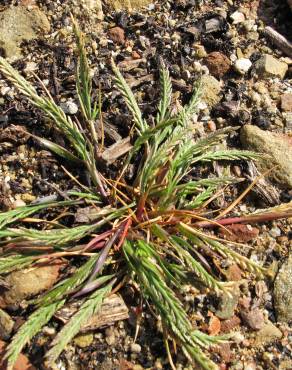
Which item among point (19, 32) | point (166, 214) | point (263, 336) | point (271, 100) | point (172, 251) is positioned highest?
point (19, 32)

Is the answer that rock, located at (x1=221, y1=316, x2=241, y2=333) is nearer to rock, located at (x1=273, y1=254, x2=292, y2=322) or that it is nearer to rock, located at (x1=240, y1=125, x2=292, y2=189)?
rock, located at (x1=273, y1=254, x2=292, y2=322)

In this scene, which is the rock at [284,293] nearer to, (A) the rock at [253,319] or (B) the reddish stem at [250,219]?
(A) the rock at [253,319]

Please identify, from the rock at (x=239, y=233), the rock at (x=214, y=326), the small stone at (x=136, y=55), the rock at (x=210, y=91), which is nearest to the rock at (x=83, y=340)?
the rock at (x=214, y=326)

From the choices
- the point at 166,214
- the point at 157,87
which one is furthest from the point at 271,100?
the point at 166,214

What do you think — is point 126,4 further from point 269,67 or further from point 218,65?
point 269,67

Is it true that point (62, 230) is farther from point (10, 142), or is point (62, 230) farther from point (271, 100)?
point (271, 100)

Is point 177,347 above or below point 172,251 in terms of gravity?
below
